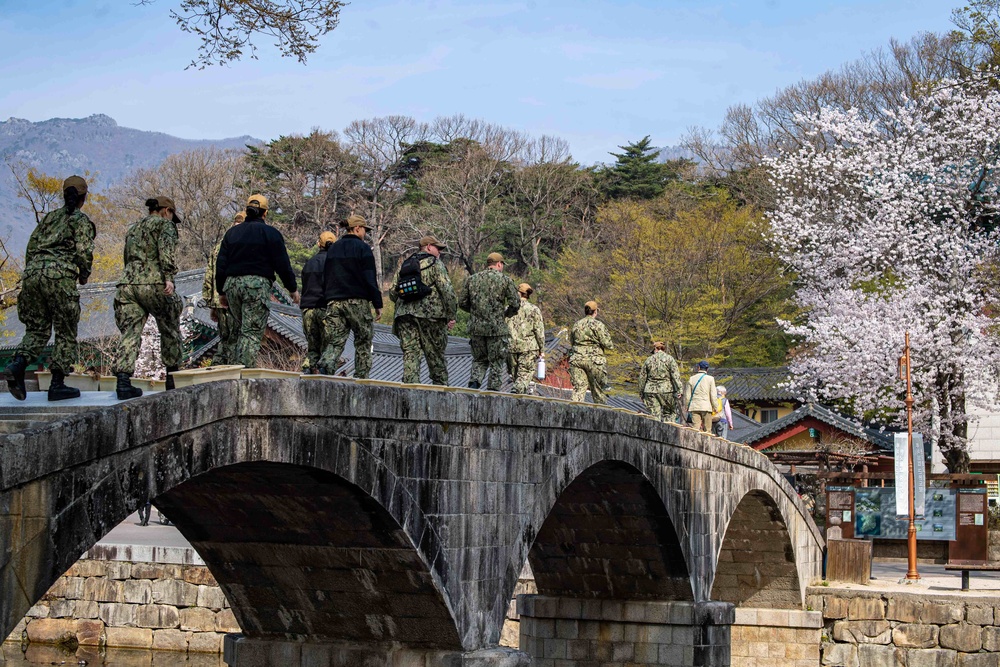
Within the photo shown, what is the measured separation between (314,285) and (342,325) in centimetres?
47

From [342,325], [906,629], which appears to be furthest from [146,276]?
[906,629]

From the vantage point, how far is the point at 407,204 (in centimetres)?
5100

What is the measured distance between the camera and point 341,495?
36.9ft

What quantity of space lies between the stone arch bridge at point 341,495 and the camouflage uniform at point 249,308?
0.70m

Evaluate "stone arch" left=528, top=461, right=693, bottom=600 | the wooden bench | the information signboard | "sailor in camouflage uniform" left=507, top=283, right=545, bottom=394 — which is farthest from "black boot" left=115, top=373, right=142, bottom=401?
the information signboard

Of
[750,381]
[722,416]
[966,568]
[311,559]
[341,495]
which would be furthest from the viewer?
[750,381]

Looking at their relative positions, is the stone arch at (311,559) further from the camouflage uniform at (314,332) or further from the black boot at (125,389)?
the black boot at (125,389)

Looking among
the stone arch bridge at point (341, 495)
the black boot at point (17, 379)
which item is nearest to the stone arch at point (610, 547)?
the stone arch bridge at point (341, 495)

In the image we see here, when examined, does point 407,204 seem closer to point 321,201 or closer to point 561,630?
point 321,201

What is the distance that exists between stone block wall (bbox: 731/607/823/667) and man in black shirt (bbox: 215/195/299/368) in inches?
691

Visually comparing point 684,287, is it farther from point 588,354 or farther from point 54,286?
point 54,286

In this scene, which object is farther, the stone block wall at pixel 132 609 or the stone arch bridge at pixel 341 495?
the stone block wall at pixel 132 609

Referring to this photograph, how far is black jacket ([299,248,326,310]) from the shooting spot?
12.1 m

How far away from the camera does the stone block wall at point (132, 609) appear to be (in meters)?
26.4
